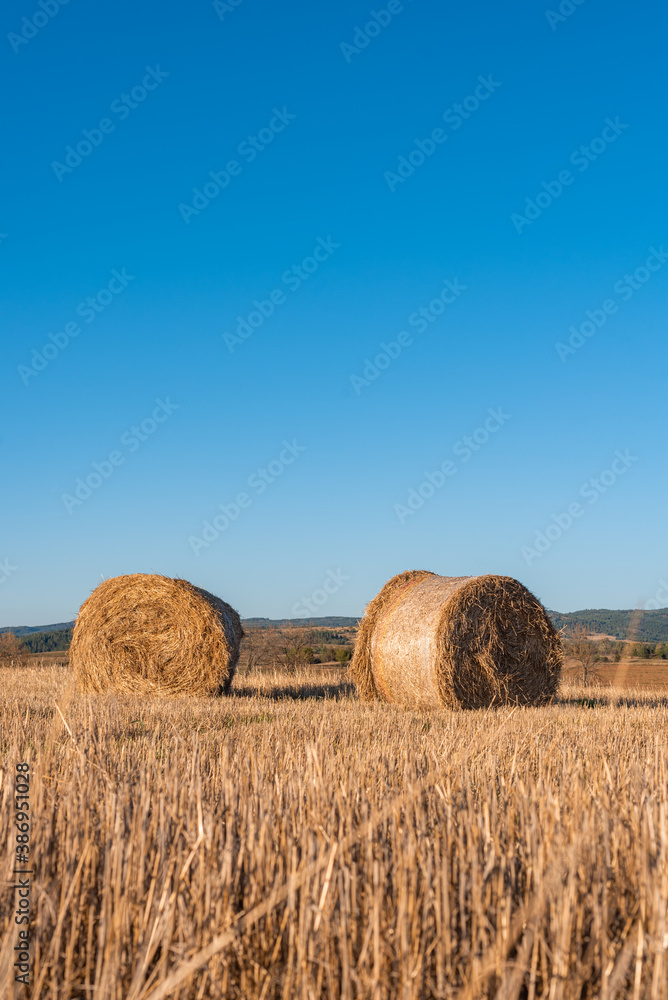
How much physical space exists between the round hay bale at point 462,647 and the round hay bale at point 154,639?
2.32 m

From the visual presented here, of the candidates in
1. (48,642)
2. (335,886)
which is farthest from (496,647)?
(48,642)

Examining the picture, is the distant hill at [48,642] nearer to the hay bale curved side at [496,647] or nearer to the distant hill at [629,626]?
the distant hill at [629,626]

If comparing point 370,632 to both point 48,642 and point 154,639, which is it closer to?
point 154,639

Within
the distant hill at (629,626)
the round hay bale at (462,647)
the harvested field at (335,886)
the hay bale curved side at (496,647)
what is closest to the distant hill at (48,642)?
the distant hill at (629,626)

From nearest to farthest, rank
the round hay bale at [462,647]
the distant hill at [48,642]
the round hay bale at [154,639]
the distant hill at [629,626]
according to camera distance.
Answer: the distant hill at [629,626] → the round hay bale at [462,647] → the round hay bale at [154,639] → the distant hill at [48,642]

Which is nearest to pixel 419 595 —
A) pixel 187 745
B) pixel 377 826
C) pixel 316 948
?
pixel 187 745

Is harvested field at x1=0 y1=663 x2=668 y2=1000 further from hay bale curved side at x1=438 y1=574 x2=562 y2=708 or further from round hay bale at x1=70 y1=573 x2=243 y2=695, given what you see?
round hay bale at x1=70 y1=573 x2=243 y2=695

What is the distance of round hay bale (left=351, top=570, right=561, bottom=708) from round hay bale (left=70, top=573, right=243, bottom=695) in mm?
2317

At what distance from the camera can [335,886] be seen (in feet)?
8.96

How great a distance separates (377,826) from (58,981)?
1.28 m

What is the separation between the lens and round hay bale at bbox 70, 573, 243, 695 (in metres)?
12.0

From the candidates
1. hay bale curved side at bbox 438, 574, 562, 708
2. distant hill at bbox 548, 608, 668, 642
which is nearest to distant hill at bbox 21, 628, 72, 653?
distant hill at bbox 548, 608, 668, 642

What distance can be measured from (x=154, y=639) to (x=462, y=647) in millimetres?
4644

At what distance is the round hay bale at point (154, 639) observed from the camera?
12.0 m
